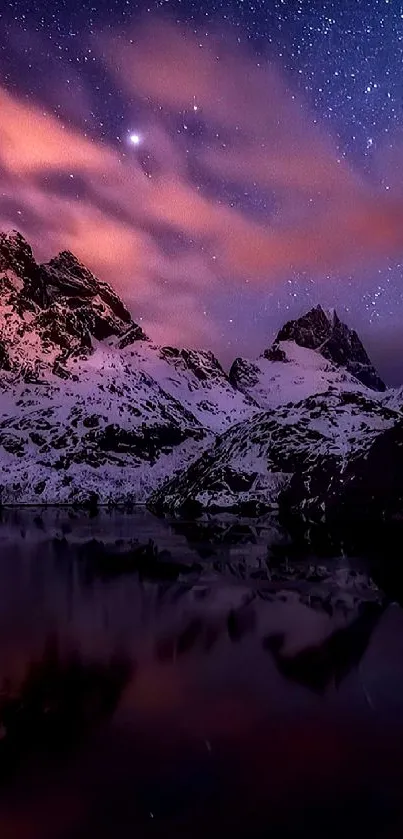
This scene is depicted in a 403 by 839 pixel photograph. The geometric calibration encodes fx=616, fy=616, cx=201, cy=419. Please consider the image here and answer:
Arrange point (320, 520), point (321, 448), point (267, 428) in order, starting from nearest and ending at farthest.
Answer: point (320, 520) < point (321, 448) < point (267, 428)

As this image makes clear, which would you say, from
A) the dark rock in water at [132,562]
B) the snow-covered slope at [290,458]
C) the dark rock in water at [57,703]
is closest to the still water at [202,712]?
the dark rock in water at [57,703]

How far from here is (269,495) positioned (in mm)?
166500

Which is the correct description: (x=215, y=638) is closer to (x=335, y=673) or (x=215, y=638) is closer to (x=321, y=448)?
(x=335, y=673)

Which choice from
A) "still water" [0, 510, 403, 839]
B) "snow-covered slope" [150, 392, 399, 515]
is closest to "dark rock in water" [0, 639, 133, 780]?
"still water" [0, 510, 403, 839]

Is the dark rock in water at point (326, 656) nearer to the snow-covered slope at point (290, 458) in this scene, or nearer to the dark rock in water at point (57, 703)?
the dark rock in water at point (57, 703)

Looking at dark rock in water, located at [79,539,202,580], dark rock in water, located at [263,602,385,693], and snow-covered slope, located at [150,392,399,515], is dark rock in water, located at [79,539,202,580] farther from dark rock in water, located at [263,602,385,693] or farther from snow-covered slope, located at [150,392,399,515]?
snow-covered slope, located at [150,392,399,515]

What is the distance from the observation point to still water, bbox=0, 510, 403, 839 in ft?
50.8

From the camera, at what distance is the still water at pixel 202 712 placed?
50.8ft

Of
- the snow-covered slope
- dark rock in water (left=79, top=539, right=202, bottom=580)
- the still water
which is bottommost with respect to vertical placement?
the still water

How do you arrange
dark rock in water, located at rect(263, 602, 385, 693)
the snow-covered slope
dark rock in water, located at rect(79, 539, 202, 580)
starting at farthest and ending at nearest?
the snow-covered slope, dark rock in water, located at rect(79, 539, 202, 580), dark rock in water, located at rect(263, 602, 385, 693)

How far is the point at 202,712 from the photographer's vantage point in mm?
23047

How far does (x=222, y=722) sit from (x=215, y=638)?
39.4 ft

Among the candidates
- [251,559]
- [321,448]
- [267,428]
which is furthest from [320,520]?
[251,559]

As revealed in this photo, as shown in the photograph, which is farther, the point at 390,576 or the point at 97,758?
the point at 390,576
